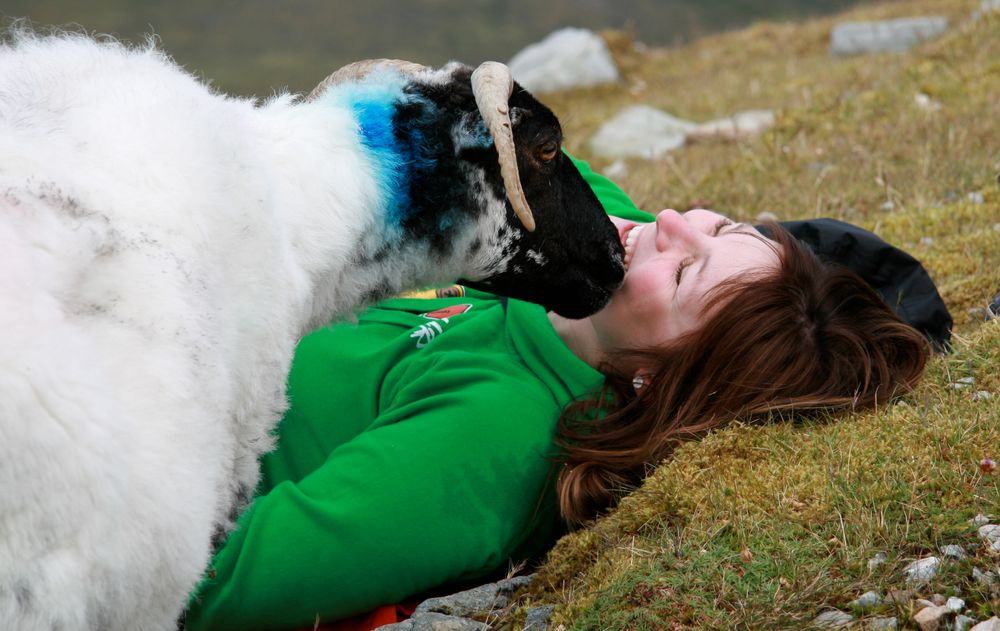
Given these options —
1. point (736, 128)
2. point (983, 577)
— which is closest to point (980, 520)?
point (983, 577)

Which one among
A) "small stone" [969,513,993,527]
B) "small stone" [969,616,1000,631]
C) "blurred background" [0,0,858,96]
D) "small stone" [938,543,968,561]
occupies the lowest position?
"small stone" [969,616,1000,631]

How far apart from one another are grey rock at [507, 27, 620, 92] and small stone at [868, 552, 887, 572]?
1226 centimetres

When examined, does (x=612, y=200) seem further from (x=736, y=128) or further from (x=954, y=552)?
(x=736, y=128)

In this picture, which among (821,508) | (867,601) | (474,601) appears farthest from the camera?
(474,601)

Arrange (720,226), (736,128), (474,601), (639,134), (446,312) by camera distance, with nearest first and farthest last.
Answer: (474,601) → (720,226) → (446,312) → (736,128) → (639,134)

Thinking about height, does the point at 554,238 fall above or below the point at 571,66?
below

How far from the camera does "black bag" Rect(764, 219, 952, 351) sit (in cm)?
485

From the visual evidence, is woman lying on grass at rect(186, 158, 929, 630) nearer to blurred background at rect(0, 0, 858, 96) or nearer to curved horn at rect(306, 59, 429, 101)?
curved horn at rect(306, 59, 429, 101)

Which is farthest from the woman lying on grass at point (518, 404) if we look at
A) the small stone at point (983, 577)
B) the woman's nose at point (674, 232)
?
the small stone at point (983, 577)

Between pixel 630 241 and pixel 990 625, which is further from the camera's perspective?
pixel 630 241

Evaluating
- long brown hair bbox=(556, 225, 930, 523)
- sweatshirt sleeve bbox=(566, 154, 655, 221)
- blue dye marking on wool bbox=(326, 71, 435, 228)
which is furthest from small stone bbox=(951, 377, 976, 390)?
blue dye marking on wool bbox=(326, 71, 435, 228)

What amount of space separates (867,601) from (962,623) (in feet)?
0.85

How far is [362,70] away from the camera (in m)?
3.89

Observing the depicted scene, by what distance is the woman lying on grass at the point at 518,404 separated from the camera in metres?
3.58
